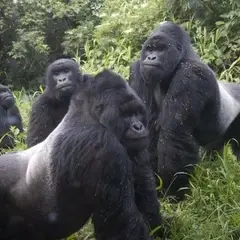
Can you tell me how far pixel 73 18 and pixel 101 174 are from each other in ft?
17.9

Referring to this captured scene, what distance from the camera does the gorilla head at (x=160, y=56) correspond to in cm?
429

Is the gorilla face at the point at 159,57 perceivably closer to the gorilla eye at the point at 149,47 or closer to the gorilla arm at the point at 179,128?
the gorilla eye at the point at 149,47

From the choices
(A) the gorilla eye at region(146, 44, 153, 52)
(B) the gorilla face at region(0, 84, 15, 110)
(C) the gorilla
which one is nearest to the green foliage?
(B) the gorilla face at region(0, 84, 15, 110)

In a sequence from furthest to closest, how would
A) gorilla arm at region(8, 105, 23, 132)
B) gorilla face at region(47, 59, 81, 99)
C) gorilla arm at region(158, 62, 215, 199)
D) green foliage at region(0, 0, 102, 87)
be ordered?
green foliage at region(0, 0, 102, 87) < gorilla arm at region(8, 105, 23, 132) < gorilla face at region(47, 59, 81, 99) < gorilla arm at region(158, 62, 215, 199)

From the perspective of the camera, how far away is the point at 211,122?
15.2 feet

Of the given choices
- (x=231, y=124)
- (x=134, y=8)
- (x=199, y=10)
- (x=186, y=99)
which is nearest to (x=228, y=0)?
(x=199, y=10)

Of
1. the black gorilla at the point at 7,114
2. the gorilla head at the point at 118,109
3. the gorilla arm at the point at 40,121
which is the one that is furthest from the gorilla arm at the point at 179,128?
the black gorilla at the point at 7,114

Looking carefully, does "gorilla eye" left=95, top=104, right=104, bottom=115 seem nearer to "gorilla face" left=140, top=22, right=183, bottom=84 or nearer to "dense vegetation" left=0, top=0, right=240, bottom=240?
"dense vegetation" left=0, top=0, right=240, bottom=240

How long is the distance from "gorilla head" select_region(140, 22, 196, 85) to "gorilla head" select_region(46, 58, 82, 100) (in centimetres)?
54

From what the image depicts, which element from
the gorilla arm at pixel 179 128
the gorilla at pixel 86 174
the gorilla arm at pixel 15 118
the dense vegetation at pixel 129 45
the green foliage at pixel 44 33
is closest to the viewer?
the gorilla at pixel 86 174

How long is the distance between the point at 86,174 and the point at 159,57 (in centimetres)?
155

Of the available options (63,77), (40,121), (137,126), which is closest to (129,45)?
(63,77)

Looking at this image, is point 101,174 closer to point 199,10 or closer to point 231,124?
point 231,124

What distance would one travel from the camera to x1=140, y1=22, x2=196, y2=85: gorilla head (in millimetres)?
4285
